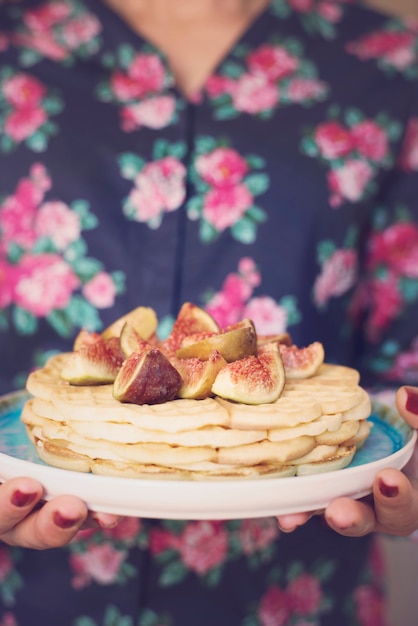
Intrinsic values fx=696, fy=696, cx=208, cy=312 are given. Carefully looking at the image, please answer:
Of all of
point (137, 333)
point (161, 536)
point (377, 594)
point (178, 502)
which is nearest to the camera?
point (178, 502)

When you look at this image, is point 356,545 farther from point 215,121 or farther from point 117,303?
point 215,121

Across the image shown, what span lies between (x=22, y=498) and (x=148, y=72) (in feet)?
4.68

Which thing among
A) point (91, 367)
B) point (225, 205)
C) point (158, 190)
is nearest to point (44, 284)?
point (158, 190)

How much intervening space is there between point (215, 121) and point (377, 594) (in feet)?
4.66

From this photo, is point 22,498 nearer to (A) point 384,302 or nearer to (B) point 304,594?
(B) point 304,594

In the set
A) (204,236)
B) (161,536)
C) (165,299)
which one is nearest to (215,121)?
(204,236)

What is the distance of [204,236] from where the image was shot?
188cm

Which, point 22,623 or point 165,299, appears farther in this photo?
point 165,299

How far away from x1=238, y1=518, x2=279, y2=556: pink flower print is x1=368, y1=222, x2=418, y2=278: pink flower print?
86cm

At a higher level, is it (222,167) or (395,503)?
(395,503)

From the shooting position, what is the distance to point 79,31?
6.91 ft

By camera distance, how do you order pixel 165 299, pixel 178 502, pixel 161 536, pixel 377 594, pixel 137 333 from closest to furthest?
pixel 178 502, pixel 137 333, pixel 161 536, pixel 165 299, pixel 377 594

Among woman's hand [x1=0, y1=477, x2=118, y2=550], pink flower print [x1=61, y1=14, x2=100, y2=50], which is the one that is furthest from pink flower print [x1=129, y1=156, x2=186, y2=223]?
woman's hand [x1=0, y1=477, x2=118, y2=550]

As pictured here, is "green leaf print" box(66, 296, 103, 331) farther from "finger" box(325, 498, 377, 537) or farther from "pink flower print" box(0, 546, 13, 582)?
"finger" box(325, 498, 377, 537)
